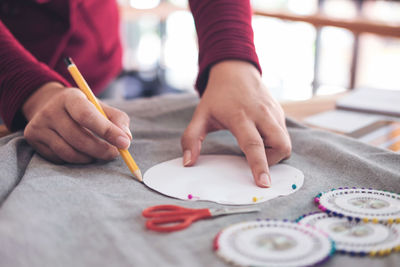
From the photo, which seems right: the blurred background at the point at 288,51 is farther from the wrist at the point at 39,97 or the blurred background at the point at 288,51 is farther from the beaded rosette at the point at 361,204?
the beaded rosette at the point at 361,204

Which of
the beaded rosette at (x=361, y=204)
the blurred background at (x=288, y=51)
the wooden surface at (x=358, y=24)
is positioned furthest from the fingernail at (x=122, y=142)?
the blurred background at (x=288, y=51)

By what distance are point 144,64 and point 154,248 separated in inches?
152

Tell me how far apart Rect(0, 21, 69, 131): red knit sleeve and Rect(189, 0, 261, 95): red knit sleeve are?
0.78 ft

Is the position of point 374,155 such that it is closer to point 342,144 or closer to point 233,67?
point 342,144

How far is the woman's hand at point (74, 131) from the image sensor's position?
1.83 ft

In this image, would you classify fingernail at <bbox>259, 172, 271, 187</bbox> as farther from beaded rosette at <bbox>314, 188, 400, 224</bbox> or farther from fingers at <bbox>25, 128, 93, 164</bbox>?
fingers at <bbox>25, 128, 93, 164</bbox>

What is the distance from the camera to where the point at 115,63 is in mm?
1092

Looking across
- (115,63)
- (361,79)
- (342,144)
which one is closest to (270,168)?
(342,144)

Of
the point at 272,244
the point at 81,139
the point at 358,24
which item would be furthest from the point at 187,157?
the point at 358,24

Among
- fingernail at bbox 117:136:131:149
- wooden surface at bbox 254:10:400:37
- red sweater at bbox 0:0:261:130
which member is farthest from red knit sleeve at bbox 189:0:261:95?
wooden surface at bbox 254:10:400:37

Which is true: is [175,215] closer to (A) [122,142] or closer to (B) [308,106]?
(A) [122,142]

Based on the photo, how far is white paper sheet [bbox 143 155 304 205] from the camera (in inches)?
19.4

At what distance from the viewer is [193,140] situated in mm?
620

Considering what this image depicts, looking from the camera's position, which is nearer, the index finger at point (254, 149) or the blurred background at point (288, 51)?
the index finger at point (254, 149)
